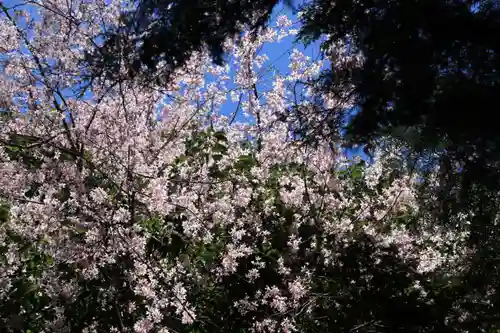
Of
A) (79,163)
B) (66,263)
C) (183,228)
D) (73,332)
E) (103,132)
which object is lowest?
(73,332)

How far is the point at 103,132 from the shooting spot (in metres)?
5.39

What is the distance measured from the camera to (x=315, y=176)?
5.96 m

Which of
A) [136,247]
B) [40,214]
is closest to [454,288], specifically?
[136,247]

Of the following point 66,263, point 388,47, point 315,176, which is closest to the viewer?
point 388,47

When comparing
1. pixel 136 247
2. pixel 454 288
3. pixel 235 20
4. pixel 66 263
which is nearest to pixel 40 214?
pixel 66 263

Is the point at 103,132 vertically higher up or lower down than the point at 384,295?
higher up

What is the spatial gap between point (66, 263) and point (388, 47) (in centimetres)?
288

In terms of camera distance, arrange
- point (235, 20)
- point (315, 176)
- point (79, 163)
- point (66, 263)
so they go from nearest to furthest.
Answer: point (235, 20) → point (66, 263) → point (79, 163) → point (315, 176)

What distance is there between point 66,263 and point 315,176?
2428mm

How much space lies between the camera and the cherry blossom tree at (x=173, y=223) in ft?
15.6

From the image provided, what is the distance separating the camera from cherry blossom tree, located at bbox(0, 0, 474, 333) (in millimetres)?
4766

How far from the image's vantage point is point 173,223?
518 cm

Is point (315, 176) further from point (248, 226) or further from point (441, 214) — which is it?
point (441, 214)

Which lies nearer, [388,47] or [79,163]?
[388,47]
